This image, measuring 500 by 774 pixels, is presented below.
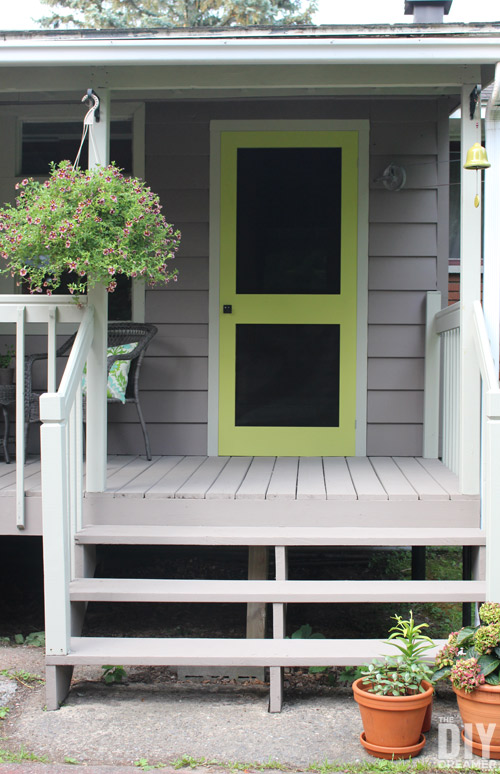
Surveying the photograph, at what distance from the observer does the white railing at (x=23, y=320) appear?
340 centimetres

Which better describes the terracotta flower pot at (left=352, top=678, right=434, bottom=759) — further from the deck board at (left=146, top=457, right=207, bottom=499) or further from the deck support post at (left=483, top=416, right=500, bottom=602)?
the deck board at (left=146, top=457, right=207, bottom=499)

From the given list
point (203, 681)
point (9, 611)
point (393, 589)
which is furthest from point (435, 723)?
point (9, 611)

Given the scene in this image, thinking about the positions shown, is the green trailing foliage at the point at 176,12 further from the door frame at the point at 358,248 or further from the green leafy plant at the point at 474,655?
the green leafy plant at the point at 474,655

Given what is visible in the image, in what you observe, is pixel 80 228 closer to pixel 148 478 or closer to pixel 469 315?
pixel 148 478

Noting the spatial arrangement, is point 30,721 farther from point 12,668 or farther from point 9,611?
point 9,611

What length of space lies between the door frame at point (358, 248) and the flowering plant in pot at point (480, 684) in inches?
81.2

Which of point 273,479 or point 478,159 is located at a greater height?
point 478,159

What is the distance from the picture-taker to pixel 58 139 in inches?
191

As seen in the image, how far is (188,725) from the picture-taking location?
9.14 feet

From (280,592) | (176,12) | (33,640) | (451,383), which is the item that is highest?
(176,12)

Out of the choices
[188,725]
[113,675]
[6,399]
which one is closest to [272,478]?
[113,675]

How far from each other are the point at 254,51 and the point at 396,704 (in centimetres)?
263

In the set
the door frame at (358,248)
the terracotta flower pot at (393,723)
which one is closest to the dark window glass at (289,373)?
the door frame at (358,248)

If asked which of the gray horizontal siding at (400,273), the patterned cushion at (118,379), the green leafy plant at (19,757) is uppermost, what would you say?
the gray horizontal siding at (400,273)
